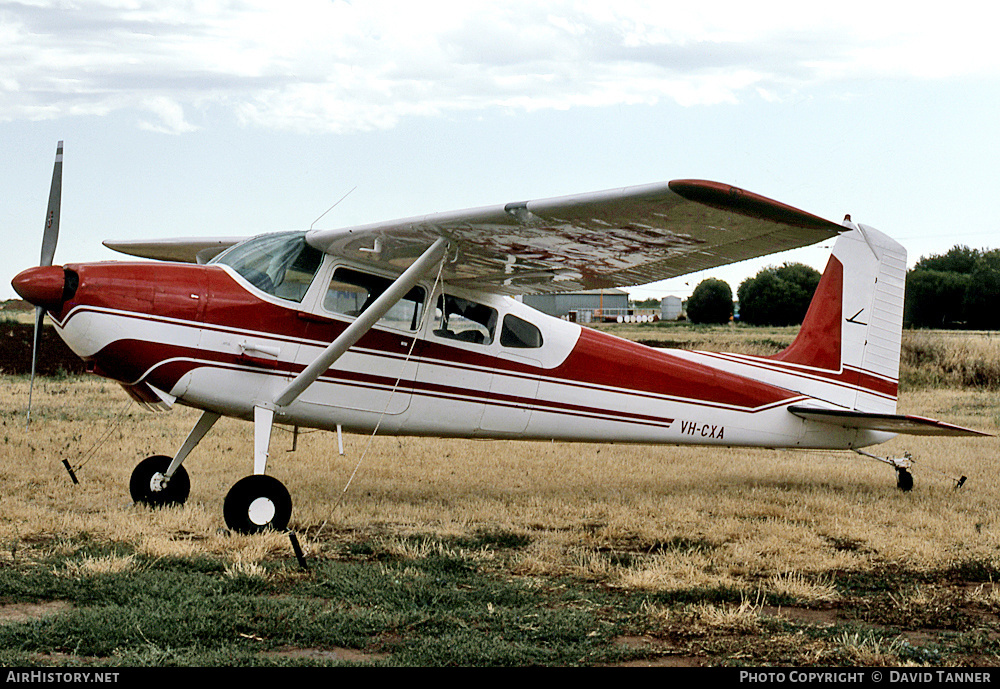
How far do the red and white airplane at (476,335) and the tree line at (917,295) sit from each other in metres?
43.8

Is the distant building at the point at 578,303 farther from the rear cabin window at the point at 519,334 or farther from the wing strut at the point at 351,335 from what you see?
the wing strut at the point at 351,335

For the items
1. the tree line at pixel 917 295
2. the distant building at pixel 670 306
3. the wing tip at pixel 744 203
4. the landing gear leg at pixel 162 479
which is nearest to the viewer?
the wing tip at pixel 744 203

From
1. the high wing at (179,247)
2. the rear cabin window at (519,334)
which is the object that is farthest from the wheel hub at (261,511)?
the high wing at (179,247)

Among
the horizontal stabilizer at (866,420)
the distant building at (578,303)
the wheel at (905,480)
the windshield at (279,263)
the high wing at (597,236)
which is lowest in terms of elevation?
the wheel at (905,480)

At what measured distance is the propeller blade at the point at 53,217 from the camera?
728 cm

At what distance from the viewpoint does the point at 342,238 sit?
280 inches

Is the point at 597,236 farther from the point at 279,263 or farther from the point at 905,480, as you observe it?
the point at 905,480

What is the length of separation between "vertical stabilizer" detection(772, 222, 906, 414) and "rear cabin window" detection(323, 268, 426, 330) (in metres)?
4.16

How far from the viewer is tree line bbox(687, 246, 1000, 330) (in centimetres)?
5631

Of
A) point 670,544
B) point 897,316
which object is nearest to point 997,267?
point 897,316

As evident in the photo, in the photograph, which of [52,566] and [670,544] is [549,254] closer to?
[670,544]

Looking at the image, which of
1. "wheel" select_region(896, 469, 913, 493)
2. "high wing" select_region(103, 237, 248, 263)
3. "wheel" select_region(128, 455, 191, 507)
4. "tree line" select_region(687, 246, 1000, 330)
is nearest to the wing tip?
"wheel" select_region(896, 469, 913, 493)

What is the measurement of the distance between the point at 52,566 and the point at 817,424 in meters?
7.15

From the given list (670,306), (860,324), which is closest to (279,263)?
(860,324)
